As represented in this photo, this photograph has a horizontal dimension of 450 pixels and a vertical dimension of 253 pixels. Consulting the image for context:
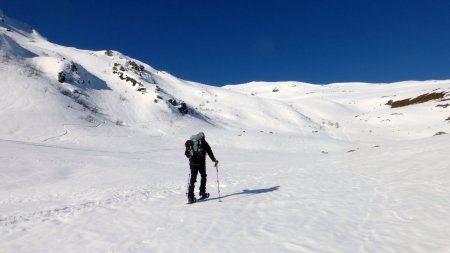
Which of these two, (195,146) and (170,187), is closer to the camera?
(195,146)

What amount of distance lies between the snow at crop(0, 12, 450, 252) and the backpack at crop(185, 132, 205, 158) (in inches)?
56.4

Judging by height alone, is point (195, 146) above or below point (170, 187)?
above

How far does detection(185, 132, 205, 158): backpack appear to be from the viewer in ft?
35.1

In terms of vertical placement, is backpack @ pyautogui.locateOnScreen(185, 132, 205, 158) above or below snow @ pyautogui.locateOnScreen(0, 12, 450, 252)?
above

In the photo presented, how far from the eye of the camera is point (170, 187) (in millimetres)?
13258

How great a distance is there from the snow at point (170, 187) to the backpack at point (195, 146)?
56.4 inches

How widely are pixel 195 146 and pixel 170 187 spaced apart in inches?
126

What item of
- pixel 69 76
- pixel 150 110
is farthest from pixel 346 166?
pixel 69 76

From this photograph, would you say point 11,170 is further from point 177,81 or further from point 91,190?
point 177,81

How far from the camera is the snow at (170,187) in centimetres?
668

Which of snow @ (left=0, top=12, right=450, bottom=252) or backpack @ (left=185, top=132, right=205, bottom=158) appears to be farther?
backpack @ (left=185, top=132, right=205, bottom=158)

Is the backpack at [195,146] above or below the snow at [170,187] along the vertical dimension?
above

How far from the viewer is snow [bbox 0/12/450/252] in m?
A: 6.68

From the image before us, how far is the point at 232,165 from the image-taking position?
20.5 m
